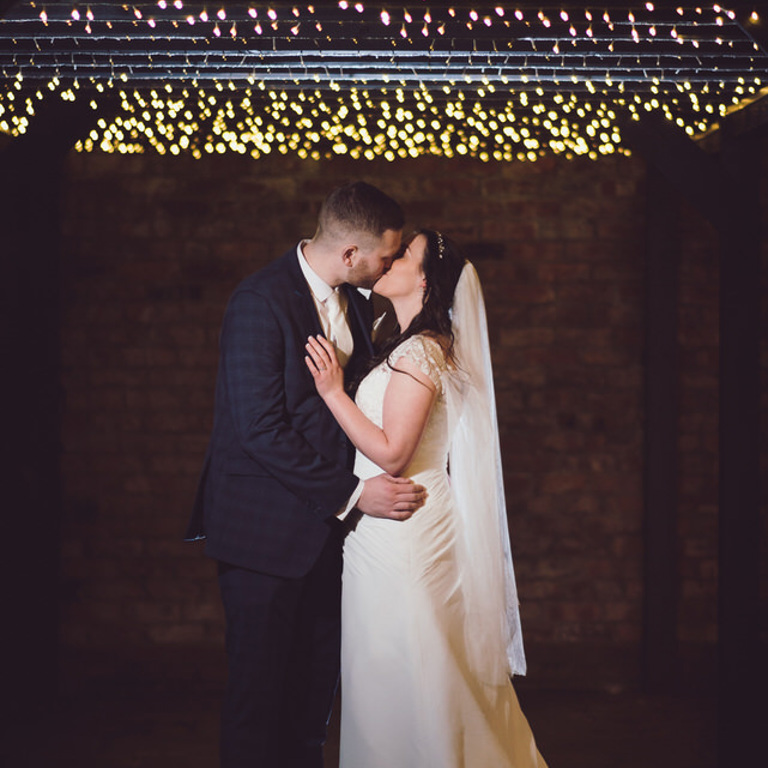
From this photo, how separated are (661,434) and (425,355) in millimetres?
1809

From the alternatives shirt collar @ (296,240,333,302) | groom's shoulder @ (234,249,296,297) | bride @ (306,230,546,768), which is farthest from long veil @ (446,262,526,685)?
groom's shoulder @ (234,249,296,297)

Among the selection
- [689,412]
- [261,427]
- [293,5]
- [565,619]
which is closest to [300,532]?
[261,427]

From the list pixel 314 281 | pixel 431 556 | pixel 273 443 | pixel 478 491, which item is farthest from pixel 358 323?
pixel 431 556

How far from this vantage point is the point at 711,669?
3773 millimetres

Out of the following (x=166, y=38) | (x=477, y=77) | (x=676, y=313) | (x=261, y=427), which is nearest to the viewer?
(x=261, y=427)

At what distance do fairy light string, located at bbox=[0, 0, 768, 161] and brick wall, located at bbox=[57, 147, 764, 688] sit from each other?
362 mm

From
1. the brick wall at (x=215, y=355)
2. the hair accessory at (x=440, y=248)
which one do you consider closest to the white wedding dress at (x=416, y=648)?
the hair accessory at (x=440, y=248)

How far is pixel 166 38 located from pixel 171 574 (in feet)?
7.68

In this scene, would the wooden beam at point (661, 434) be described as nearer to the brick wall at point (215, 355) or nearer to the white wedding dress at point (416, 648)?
the brick wall at point (215, 355)

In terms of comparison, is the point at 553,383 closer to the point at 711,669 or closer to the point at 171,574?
the point at 711,669

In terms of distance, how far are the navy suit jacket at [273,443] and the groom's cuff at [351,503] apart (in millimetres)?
14

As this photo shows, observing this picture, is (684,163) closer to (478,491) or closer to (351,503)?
(478,491)

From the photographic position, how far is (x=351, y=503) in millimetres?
2299

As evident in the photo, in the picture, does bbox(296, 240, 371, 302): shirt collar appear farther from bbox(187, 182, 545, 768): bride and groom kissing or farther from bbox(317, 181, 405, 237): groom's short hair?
bbox(317, 181, 405, 237): groom's short hair
